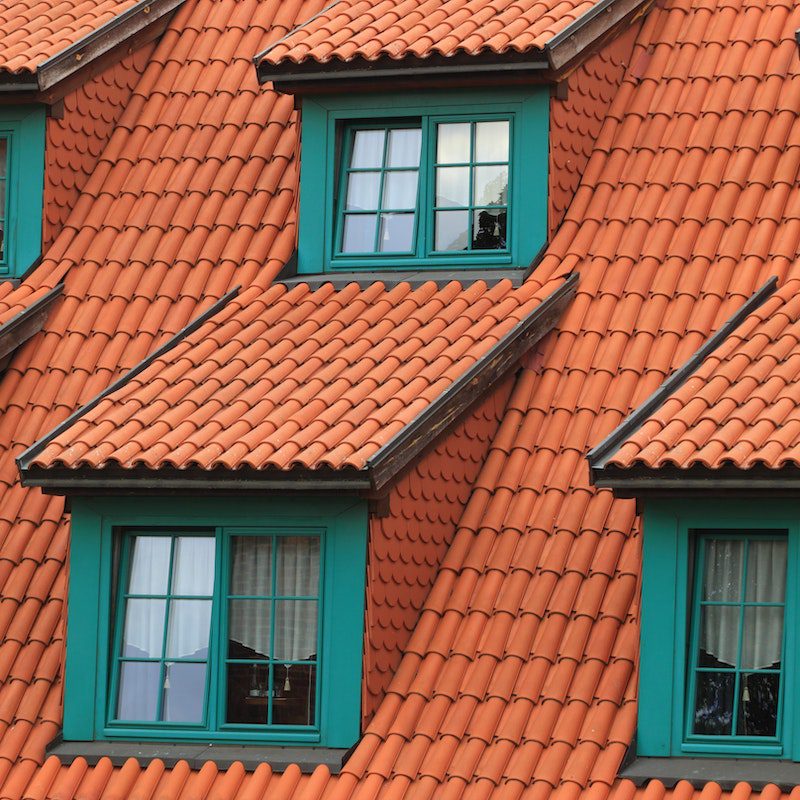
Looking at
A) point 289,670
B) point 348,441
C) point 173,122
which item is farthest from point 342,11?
point 289,670

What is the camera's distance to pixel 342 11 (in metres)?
19.0

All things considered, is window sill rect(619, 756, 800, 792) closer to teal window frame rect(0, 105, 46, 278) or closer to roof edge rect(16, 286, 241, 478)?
roof edge rect(16, 286, 241, 478)

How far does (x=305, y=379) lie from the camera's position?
1609 centimetres

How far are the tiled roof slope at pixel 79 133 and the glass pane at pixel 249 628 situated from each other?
5281mm

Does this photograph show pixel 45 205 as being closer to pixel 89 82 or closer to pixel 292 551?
pixel 89 82

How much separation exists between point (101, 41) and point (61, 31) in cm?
45

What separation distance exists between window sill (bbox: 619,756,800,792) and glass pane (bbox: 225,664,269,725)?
289cm

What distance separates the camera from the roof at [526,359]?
47.8 ft

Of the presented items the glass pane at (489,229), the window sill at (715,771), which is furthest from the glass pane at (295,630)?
the glass pane at (489,229)

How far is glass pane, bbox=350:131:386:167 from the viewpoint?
18.3 meters

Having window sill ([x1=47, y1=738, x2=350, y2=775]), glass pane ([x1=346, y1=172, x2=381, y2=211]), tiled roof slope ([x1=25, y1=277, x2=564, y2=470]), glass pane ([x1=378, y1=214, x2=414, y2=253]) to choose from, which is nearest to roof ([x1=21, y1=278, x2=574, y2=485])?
tiled roof slope ([x1=25, y1=277, x2=564, y2=470])

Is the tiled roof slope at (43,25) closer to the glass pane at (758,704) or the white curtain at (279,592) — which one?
the white curtain at (279,592)

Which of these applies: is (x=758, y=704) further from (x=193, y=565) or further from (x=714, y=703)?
(x=193, y=565)

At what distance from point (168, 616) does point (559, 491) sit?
323cm
